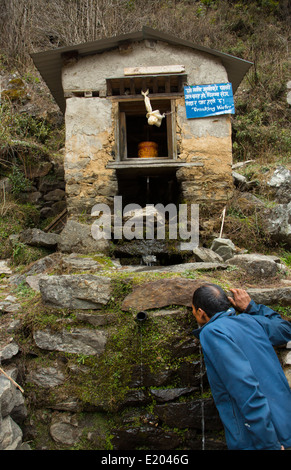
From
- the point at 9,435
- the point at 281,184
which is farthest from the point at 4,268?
the point at 281,184

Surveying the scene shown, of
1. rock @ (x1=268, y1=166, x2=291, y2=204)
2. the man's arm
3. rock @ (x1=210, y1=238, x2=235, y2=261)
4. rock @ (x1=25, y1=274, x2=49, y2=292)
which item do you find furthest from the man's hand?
rock @ (x1=268, y1=166, x2=291, y2=204)

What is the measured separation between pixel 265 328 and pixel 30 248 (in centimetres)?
529

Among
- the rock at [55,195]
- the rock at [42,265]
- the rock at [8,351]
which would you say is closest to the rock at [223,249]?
the rock at [42,265]

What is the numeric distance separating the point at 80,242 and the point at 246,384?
159 inches

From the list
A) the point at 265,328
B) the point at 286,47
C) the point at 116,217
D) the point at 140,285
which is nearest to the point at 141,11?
the point at 286,47

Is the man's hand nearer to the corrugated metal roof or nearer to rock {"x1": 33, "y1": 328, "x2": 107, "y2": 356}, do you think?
rock {"x1": 33, "y1": 328, "x2": 107, "y2": 356}

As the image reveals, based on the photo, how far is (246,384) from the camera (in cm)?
216

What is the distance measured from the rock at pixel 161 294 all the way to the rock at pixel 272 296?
616 mm

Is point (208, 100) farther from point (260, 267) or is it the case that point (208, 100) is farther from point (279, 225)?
point (260, 267)

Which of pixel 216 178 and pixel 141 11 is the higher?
pixel 141 11

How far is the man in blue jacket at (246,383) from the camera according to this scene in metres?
2.13

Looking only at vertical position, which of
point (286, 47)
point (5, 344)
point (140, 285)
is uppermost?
point (286, 47)

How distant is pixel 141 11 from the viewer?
15336mm
